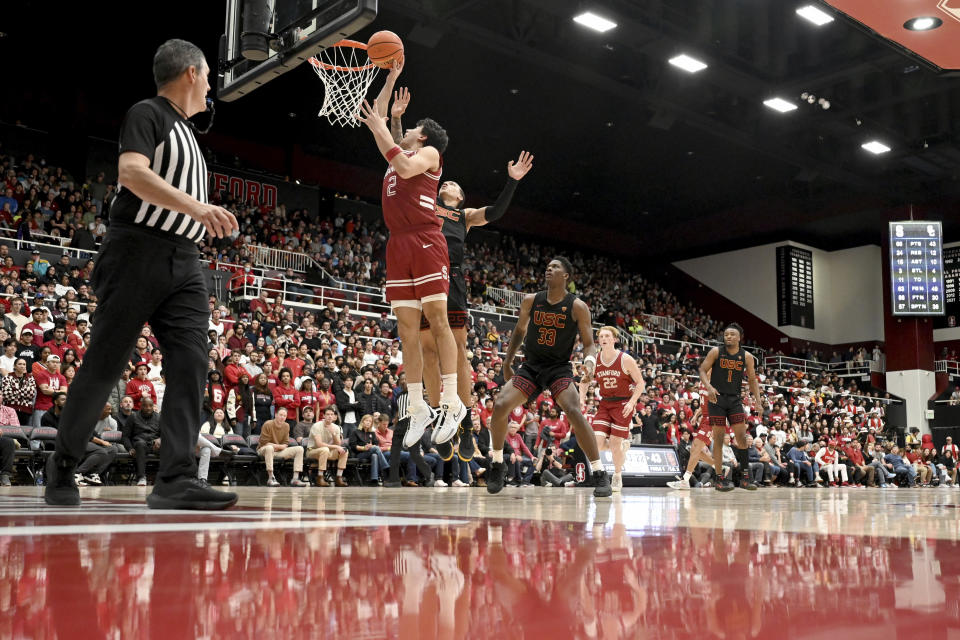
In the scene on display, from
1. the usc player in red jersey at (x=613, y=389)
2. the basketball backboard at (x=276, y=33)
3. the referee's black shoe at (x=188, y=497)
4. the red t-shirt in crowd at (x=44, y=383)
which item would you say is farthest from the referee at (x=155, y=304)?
the red t-shirt in crowd at (x=44, y=383)

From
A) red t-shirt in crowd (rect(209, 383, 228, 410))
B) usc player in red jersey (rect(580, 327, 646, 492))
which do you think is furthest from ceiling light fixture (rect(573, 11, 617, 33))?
red t-shirt in crowd (rect(209, 383, 228, 410))

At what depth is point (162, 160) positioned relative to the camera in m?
2.96

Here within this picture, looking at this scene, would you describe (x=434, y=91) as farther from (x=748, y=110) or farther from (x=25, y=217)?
(x=25, y=217)

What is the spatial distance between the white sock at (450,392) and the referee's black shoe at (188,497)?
2159 millimetres

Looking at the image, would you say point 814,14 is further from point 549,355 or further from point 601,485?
point 601,485

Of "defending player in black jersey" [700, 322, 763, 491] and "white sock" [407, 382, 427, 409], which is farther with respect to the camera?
"defending player in black jersey" [700, 322, 763, 491]

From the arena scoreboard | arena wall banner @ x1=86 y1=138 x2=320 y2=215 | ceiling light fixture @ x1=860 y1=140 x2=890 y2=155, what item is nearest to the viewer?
arena wall banner @ x1=86 y1=138 x2=320 y2=215

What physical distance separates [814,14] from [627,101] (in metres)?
5.67

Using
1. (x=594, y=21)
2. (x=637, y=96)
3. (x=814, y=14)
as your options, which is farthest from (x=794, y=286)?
(x=594, y=21)

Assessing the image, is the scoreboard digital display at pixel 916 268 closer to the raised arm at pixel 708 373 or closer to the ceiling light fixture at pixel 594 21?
the ceiling light fixture at pixel 594 21

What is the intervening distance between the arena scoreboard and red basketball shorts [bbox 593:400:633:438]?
2301 centimetres

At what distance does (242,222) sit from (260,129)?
3493 millimetres

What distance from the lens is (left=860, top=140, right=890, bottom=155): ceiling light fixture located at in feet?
66.9

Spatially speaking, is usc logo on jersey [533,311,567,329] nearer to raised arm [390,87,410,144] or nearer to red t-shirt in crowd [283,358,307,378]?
raised arm [390,87,410,144]
